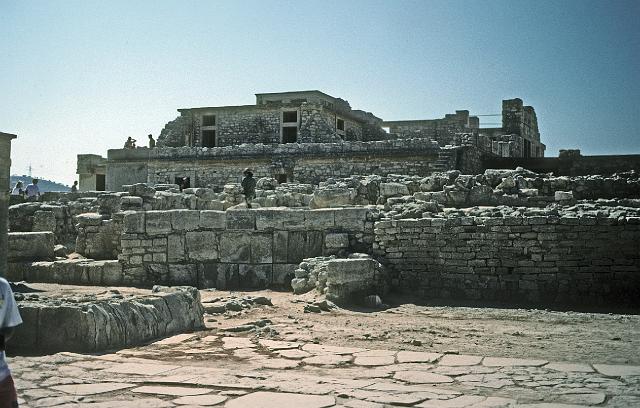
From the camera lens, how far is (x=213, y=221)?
1239cm

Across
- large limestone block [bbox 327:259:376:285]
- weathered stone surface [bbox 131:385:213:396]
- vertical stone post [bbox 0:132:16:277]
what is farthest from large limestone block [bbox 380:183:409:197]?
weathered stone surface [bbox 131:385:213:396]

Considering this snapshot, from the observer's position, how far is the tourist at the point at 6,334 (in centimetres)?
342

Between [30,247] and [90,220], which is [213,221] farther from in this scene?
[30,247]

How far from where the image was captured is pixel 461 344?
7.03 metres

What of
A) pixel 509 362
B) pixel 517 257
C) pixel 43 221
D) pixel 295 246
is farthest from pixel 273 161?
pixel 509 362

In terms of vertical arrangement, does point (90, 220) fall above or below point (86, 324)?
above

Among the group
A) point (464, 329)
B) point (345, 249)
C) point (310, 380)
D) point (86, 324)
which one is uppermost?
point (345, 249)

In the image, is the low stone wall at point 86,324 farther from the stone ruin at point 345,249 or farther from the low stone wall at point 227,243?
the low stone wall at point 227,243

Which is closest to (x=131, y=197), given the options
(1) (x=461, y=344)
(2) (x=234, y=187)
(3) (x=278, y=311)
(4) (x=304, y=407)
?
(2) (x=234, y=187)

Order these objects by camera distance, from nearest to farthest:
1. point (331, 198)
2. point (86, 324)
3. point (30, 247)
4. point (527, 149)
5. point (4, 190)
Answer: point (86, 324) → point (4, 190) → point (30, 247) → point (331, 198) → point (527, 149)

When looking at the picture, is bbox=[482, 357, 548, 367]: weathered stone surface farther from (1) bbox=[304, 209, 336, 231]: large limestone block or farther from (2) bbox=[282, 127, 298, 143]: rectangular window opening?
(2) bbox=[282, 127, 298, 143]: rectangular window opening

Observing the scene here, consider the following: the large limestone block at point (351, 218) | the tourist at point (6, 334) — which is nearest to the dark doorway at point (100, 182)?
the large limestone block at point (351, 218)

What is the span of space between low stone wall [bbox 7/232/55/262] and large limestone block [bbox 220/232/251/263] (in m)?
4.14

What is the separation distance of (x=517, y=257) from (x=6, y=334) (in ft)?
29.1
